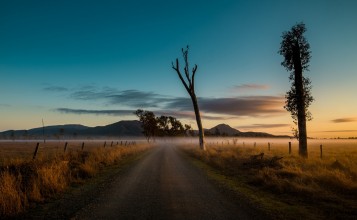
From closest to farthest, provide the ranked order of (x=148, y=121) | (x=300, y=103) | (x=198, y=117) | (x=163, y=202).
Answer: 1. (x=163, y=202)
2. (x=300, y=103)
3. (x=198, y=117)
4. (x=148, y=121)

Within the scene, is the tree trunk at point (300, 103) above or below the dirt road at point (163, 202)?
above

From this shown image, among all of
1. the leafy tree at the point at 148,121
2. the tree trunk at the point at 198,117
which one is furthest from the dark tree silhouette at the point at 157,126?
the tree trunk at the point at 198,117

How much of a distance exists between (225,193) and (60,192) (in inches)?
244

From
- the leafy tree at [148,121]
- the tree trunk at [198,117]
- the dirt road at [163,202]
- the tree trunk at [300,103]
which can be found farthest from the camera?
the leafy tree at [148,121]

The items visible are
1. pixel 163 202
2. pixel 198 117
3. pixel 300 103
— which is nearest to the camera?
pixel 163 202

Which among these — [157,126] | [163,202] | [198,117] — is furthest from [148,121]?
[163,202]

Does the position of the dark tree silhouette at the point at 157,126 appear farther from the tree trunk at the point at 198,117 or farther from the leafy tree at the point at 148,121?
the tree trunk at the point at 198,117

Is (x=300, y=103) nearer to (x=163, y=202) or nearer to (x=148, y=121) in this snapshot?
(x=163, y=202)

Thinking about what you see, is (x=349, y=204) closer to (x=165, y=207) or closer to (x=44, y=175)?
(x=165, y=207)

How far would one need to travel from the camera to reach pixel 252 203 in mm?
9898

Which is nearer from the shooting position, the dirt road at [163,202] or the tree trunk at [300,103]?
the dirt road at [163,202]

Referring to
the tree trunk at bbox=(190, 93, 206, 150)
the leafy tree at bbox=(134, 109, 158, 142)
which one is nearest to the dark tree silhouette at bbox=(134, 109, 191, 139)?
the leafy tree at bbox=(134, 109, 158, 142)

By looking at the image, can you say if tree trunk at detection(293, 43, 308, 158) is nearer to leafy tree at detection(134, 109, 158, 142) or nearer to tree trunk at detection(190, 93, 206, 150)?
tree trunk at detection(190, 93, 206, 150)

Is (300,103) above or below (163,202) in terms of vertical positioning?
above
